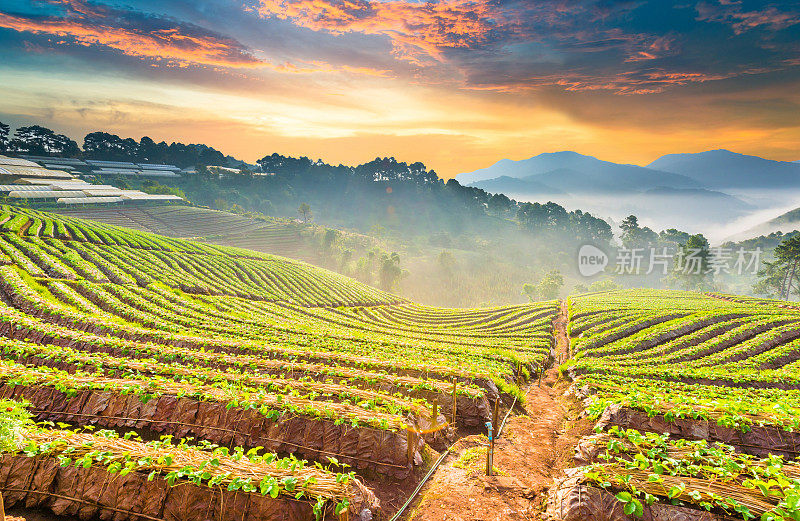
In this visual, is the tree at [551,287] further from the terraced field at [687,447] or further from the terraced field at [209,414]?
the terraced field at [209,414]

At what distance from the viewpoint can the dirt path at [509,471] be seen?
9375mm

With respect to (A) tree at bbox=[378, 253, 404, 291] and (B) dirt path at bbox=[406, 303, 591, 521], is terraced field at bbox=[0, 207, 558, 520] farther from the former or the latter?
(A) tree at bbox=[378, 253, 404, 291]

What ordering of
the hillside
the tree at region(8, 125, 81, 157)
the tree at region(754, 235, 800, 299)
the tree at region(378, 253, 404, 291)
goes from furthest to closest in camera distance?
the tree at region(8, 125, 81, 157) → the tree at region(378, 253, 404, 291) → the tree at region(754, 235, 800, 299) → the hillside

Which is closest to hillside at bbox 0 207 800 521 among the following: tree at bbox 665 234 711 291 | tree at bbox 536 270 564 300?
tree at bbox 536 270 564 300

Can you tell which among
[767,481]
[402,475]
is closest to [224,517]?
[402,475]

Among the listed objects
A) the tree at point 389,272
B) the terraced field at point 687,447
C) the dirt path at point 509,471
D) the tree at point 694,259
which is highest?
the tree at point 694,259

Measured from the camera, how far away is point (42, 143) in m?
178

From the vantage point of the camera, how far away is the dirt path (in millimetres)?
9375

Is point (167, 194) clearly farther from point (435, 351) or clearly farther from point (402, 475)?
point (402, 475)

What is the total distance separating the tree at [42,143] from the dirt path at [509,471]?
23971 cm

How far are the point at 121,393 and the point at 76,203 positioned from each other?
152608 millimetres

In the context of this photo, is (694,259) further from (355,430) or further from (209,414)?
(209,414)

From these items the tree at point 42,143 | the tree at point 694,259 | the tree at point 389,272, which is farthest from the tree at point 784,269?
the tree at point 42,143

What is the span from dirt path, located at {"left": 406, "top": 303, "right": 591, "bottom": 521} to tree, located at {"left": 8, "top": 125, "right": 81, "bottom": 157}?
240 meters
